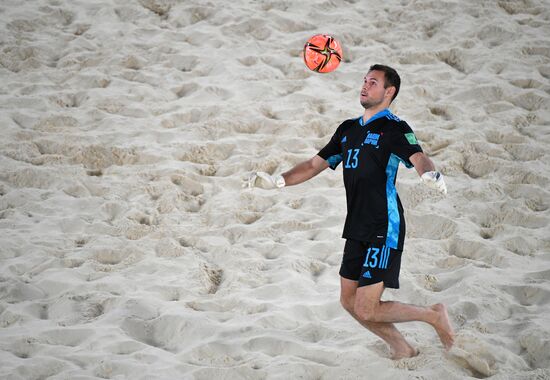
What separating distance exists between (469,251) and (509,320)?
963mm

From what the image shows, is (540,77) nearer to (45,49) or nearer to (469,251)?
(469,251)

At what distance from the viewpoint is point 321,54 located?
216 inches

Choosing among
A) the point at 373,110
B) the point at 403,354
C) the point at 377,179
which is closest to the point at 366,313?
the point at 403,354

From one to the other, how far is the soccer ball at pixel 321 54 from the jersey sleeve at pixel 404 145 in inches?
74.3

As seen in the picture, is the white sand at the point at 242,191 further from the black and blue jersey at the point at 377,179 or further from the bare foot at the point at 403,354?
the black and blue jersey at the point at 377,179

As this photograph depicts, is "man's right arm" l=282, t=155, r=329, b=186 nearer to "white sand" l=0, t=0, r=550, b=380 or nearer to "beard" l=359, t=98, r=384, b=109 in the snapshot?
"beard" l=359, t=98, r=384, b=109

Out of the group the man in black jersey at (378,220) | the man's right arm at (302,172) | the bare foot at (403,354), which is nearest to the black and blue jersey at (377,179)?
the man in black jersey at (378,220)

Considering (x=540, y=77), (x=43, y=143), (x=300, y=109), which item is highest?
(x=540, y=77)

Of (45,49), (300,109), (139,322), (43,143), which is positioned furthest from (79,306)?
(45,49)

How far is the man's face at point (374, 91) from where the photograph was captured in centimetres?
383

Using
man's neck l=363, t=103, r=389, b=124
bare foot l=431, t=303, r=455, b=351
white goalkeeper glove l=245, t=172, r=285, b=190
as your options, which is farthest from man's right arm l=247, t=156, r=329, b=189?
bare foot l=431, t=303, r=455, b=351

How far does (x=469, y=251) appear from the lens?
5094mm

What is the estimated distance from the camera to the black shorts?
3.64 meters

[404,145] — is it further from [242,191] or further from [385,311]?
[242,191]
